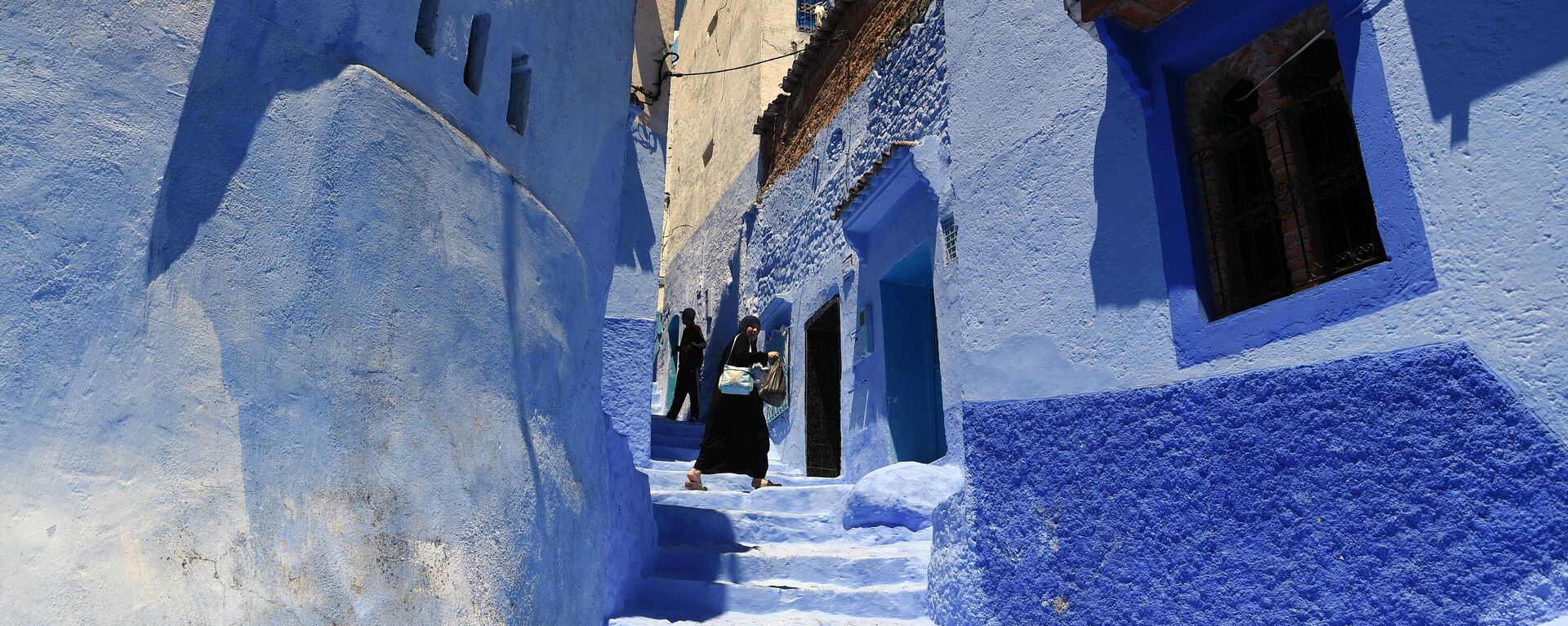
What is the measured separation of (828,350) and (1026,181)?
13.6ft

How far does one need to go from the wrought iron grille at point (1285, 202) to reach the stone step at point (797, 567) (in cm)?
213

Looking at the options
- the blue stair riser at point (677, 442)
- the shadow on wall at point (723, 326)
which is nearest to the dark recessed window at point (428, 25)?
the blue stair riser at point (677, 442)

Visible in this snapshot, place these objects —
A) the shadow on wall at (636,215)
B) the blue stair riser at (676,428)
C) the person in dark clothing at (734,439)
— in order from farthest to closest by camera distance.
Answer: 1. the blue stair riser at (676,428)
2. the shadow on wall at (636,215)
3. the person in dark clothing at (734,439)

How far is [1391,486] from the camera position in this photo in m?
3.29

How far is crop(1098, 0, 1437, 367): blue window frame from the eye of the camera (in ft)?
11.1

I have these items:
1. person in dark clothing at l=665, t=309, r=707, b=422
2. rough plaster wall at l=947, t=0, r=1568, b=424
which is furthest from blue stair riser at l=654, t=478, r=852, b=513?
person in dark clothing at l=665, t=309, r=707, b=422

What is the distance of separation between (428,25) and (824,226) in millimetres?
5950

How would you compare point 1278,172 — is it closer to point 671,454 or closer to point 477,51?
point 477,51

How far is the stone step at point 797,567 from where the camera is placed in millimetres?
5273

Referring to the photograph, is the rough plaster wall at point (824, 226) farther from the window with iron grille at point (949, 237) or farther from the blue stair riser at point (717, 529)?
the blue stair riser at point (717, 529)

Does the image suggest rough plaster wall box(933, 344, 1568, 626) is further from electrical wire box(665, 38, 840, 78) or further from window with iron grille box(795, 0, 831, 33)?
window with iron grille box(795, 0, 831, 33)

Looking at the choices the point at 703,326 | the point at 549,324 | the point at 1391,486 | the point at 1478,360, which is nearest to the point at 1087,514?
the point at 1391,486

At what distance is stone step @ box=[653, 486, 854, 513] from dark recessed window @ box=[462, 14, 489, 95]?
3.26m

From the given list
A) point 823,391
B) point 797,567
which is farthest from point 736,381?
point 823,391
